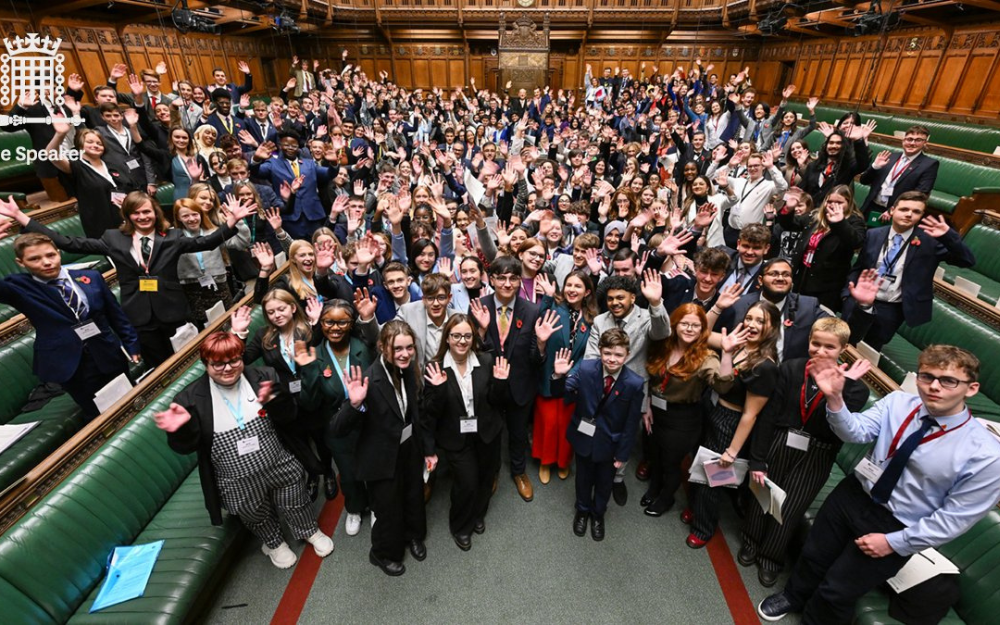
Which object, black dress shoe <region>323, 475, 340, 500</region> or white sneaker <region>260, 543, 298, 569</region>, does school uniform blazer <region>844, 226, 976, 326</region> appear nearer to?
black dress shoe <region>323, 475, 340, 500</region>

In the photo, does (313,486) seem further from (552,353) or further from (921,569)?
(921,569)

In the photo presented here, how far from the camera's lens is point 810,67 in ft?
48.9

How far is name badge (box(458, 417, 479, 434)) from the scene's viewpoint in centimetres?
266

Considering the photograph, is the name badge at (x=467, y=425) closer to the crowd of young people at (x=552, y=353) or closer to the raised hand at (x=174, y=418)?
the crowd of young people at (x=552, y=353)

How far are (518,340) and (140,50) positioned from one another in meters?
13.7

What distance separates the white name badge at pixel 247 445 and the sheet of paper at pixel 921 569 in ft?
10.5

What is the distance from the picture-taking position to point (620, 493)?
3.30m

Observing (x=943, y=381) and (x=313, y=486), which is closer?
(x=943, y=381)

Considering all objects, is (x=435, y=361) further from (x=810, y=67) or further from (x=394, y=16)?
(x=394, y=16)

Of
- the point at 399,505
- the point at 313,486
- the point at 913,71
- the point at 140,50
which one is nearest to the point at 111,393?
the point at 313,486

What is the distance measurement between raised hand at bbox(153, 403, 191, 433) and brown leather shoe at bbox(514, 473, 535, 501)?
2270 millimetres

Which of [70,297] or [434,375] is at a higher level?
[70,297]

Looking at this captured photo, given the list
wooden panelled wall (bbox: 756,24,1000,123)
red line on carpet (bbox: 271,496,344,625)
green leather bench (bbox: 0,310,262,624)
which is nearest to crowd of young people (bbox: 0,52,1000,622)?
red line on carpet (bbox: 271,496,344,625)

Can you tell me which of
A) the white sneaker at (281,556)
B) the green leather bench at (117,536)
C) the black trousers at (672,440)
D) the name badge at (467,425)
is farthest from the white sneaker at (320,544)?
the black trousers at (672,440)
